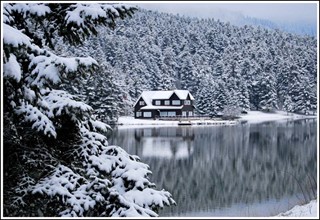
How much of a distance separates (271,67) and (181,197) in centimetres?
9480

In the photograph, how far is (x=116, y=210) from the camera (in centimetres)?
466

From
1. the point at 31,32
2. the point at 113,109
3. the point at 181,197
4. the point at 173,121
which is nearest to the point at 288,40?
the point at 173,121

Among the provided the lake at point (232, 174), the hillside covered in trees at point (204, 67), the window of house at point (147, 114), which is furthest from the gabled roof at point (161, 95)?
the lake at point (232, 174)

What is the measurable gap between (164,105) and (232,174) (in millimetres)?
54201

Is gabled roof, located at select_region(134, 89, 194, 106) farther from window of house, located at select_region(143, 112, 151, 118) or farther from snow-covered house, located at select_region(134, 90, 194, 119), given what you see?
window of house, located at select_region(143, 112, 151, 118)

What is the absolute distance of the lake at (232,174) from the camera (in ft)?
49.9

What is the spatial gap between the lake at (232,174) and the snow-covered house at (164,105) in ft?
124

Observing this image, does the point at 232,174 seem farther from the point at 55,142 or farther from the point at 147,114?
the point at 147,114

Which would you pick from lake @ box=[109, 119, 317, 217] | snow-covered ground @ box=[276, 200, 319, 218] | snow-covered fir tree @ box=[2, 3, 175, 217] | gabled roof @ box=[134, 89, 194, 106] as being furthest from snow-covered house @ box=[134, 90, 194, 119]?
snow-covered fir tree @ box=[2, 3, 175, 217]

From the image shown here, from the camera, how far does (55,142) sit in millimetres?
5082

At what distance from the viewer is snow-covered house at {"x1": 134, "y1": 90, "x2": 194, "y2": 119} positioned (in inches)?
2908

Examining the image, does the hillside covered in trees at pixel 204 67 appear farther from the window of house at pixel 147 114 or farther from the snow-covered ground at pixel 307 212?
the snow-covered ground at pixel 307 212

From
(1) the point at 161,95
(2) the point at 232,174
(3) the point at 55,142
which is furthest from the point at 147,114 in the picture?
(3) the point at 55,142

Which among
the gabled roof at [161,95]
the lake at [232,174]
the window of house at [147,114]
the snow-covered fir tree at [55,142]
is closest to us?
the snow-covered fir tree at [55,142]
